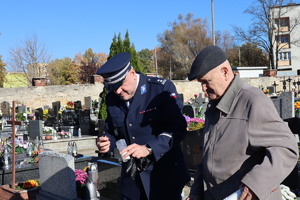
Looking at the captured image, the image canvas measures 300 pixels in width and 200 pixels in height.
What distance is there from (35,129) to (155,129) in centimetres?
952

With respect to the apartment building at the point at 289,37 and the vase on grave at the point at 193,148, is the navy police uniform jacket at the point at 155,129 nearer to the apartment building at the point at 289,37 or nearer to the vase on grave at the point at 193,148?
the vase on grave at the point at 193,148

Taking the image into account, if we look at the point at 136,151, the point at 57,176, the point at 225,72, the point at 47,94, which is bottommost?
the point at 57,176

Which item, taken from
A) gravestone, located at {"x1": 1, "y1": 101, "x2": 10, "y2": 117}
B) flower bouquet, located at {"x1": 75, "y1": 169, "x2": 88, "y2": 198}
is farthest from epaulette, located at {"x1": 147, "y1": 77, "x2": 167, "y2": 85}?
gravestone, located at {"x1": 1, "y1": 101, "x2": 10, "y2": 117}


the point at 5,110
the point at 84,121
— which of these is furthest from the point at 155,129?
the point at 5,110

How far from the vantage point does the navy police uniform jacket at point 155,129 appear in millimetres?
2961

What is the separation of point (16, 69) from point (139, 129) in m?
43.1

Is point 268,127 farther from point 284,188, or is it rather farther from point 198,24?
point 198,24

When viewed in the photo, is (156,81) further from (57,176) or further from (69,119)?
(69,119)

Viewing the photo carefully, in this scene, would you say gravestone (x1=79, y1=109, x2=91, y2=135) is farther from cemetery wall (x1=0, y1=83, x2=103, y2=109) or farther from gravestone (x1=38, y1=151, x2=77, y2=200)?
cemetery wall (x1=0, y1=83, x2=103, y2=109)

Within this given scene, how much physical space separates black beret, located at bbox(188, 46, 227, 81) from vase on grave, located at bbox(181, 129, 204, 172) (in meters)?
4.47

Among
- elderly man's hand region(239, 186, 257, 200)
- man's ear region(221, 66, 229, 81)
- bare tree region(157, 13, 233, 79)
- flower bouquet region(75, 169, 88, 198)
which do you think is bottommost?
flower bouquet region(75, 169, 88, 198)

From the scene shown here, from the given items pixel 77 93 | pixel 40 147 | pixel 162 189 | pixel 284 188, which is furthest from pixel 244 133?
pixel 77 93

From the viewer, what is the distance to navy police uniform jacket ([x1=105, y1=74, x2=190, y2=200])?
296 cm

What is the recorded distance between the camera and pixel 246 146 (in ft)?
6.65
